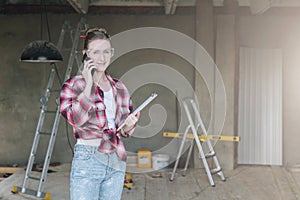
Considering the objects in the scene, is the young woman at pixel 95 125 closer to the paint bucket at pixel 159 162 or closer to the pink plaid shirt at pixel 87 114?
the pink plaid shirt at pixel 87 114

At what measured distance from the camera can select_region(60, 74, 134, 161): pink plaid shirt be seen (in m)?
1.55

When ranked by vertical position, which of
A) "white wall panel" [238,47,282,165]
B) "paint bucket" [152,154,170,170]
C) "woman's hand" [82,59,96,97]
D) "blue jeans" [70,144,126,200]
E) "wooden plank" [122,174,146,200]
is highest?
"white wall panel" [238,47,282,165]

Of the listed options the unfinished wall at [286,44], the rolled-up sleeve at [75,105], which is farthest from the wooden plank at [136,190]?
the rolled-up sleeve at [75,105]

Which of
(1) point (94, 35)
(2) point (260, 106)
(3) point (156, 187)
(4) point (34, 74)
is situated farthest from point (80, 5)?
(1) point (94, 35)

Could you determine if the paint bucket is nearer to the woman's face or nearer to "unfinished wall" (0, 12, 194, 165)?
"unfinished wall" (0, 12, 194, 165)

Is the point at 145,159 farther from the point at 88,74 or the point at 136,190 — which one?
the point at 88,74

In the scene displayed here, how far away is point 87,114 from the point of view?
1.54 m

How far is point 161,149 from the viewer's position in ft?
18.5

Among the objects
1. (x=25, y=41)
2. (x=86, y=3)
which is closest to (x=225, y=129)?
(x=86, y=3)

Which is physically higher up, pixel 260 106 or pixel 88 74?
pixel 260 106

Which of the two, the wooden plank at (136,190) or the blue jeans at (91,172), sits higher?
the blue jeans at (91,172)

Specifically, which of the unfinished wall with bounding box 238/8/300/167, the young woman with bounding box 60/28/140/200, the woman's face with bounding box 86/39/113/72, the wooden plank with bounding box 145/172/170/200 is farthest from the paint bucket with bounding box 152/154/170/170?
the woman's face with bounding box 86/39/113/72

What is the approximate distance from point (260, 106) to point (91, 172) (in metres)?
4.39

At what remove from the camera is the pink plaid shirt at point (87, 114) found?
5.08 ft
